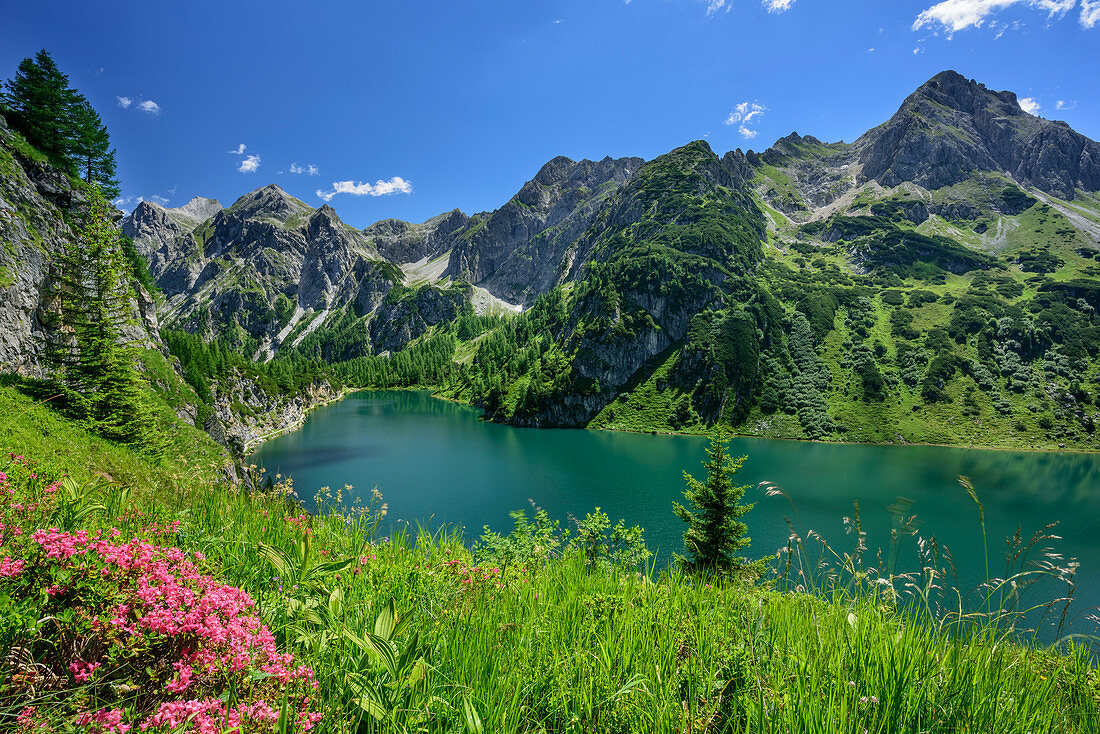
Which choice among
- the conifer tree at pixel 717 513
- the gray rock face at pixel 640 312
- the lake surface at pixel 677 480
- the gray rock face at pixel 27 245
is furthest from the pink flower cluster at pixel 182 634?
the gray rock face at pixel 640 312

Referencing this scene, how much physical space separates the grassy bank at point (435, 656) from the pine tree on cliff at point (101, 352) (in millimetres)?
17127

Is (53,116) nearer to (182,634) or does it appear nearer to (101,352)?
(101,352)

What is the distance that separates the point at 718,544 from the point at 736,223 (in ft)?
589

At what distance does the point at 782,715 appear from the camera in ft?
6.07

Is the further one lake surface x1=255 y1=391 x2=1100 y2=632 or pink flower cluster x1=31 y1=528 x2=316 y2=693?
lake surface x1=255 y1=391 x2=1100 y2=632

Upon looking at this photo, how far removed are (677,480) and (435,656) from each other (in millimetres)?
56999

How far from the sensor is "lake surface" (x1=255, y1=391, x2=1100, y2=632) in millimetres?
38000

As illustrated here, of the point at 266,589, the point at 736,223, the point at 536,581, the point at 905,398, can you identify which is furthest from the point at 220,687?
the point at 736,223

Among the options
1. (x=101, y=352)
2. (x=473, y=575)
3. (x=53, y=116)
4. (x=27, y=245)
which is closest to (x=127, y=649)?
(x=473, y=575)

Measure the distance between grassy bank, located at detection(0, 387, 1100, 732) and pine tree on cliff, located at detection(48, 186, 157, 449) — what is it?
17.1 m

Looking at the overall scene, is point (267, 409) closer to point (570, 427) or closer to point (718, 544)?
point (570, 427)

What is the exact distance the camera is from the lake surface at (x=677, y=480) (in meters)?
38.0

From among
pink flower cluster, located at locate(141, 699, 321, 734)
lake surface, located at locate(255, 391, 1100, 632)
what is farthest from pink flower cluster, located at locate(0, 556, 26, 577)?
lake surface, located at locate(255, 391, 1100, 632)

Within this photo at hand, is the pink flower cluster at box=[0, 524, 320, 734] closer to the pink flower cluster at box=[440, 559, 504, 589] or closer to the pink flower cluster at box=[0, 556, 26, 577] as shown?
the pink flower cluster at box=[0, 556, 26, 577]
